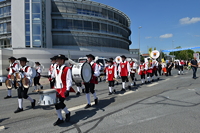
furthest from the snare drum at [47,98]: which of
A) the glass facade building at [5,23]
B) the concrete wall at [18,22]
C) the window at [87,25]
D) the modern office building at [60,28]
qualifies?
the window at [87,25]

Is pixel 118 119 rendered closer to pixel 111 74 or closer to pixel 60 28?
pixel 111 74

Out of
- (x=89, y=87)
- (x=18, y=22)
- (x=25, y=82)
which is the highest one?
(x=18, y=22)

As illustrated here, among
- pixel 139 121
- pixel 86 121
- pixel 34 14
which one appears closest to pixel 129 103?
pixel 139 121

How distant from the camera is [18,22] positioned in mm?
26703

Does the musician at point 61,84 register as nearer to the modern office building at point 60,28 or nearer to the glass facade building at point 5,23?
the modern office building at point 60,28

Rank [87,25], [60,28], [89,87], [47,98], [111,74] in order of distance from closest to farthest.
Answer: [47,98] → [89,87] → [111,74] → [60,28] → [87,25]

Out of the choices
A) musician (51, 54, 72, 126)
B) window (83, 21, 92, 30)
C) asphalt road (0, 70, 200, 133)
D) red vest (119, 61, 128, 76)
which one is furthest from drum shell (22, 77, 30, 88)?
window (83, 21, 92, 30)

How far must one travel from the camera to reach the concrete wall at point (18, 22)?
26456 mm

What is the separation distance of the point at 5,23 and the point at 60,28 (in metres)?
10.6

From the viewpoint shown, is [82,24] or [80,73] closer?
[80,73]

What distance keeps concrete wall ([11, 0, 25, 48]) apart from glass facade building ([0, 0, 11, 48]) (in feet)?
16.6

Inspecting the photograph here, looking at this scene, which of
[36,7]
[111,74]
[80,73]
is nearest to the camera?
[80,73]

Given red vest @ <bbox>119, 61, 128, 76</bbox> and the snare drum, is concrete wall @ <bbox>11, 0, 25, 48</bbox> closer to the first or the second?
red vest @ <bbox>119, 61, 128, 76</bbox>

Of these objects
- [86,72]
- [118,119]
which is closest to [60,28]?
[86,72]
